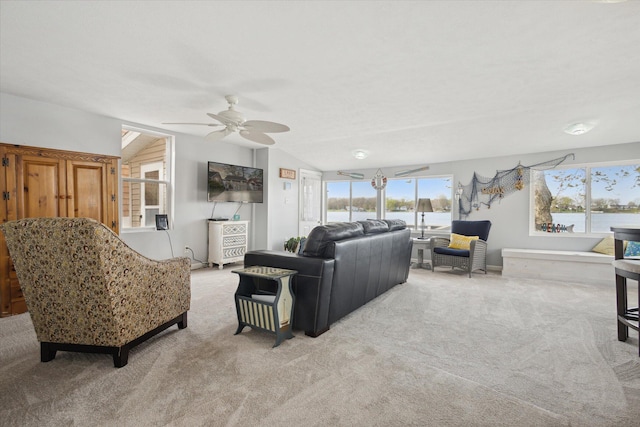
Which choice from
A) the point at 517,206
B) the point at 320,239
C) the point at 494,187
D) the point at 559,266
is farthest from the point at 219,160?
the point at 559,266

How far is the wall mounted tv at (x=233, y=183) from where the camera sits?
5.51m

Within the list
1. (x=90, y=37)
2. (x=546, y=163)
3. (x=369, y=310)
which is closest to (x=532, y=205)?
(x=546, y=163)

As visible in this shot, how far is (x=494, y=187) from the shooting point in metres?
5.81

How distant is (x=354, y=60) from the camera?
2752 mm

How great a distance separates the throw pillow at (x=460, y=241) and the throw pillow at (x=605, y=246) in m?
1.80

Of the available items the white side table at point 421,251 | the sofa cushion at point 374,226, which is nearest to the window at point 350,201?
the white side table at point 421,251

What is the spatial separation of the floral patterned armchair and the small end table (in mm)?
725

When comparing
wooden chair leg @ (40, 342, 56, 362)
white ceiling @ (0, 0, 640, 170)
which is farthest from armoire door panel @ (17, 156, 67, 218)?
wooden chair leg @ (40, 342, 56, 362)

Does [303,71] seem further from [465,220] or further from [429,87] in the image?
[465,220]

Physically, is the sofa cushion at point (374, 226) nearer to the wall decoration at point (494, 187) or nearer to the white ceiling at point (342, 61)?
the white ceiling at point (342, 61)

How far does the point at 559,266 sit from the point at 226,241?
5643 mm

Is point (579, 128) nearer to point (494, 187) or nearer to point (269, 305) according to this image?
point (494, 187)

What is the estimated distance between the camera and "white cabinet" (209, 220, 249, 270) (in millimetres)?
5484

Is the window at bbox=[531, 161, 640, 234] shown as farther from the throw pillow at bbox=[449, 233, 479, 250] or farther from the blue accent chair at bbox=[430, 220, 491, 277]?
the throw pillow at bbox=[449, 233, 479, 250]
